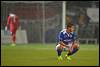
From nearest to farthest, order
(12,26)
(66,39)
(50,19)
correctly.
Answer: (66,39) → (12,26) → (50,19)

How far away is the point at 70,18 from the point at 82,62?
1197 centimetres

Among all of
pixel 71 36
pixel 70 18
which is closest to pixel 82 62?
pixel 71 36

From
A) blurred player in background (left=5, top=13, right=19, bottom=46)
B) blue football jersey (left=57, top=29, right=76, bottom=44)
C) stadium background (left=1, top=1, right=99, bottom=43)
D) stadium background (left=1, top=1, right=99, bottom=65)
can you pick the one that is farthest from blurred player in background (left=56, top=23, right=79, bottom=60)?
stadium background (left=1, top=1, right=99, bottom=43)

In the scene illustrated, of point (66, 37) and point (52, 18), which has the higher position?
point (52, 18)

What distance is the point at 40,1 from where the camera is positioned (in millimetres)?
28047

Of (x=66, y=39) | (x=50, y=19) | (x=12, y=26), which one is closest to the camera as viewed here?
(x=66, y=39)

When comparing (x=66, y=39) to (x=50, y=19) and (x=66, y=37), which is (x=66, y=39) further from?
(x=50, y=19)

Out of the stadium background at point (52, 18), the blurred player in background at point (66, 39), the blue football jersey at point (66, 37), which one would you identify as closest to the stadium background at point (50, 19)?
the stadium background at point (52, 18)

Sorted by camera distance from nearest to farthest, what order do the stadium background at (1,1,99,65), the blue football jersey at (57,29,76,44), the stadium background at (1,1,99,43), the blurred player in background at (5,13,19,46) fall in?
the blue football jersey at (57,29,76,44)
the blurred player in background at (5,13,19,46)
the stadium background at (1,1,99,65)
the stadium background at (1,1,99,43)

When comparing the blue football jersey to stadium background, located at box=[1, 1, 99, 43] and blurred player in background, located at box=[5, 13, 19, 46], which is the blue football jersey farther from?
stadium background, located at box=[1, 1, 99, 43]

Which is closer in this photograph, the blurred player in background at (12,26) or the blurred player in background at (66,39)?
the blurred player in background at (66,39)

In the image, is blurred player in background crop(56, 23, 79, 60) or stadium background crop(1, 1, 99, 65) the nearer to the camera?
blurred player in background crop(56, 23, 79, 60)

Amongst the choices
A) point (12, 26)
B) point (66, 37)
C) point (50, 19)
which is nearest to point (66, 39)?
point (66, 37)

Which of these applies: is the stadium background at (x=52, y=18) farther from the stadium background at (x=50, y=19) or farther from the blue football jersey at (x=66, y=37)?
the blue football jersey at (x=66, y=37)
